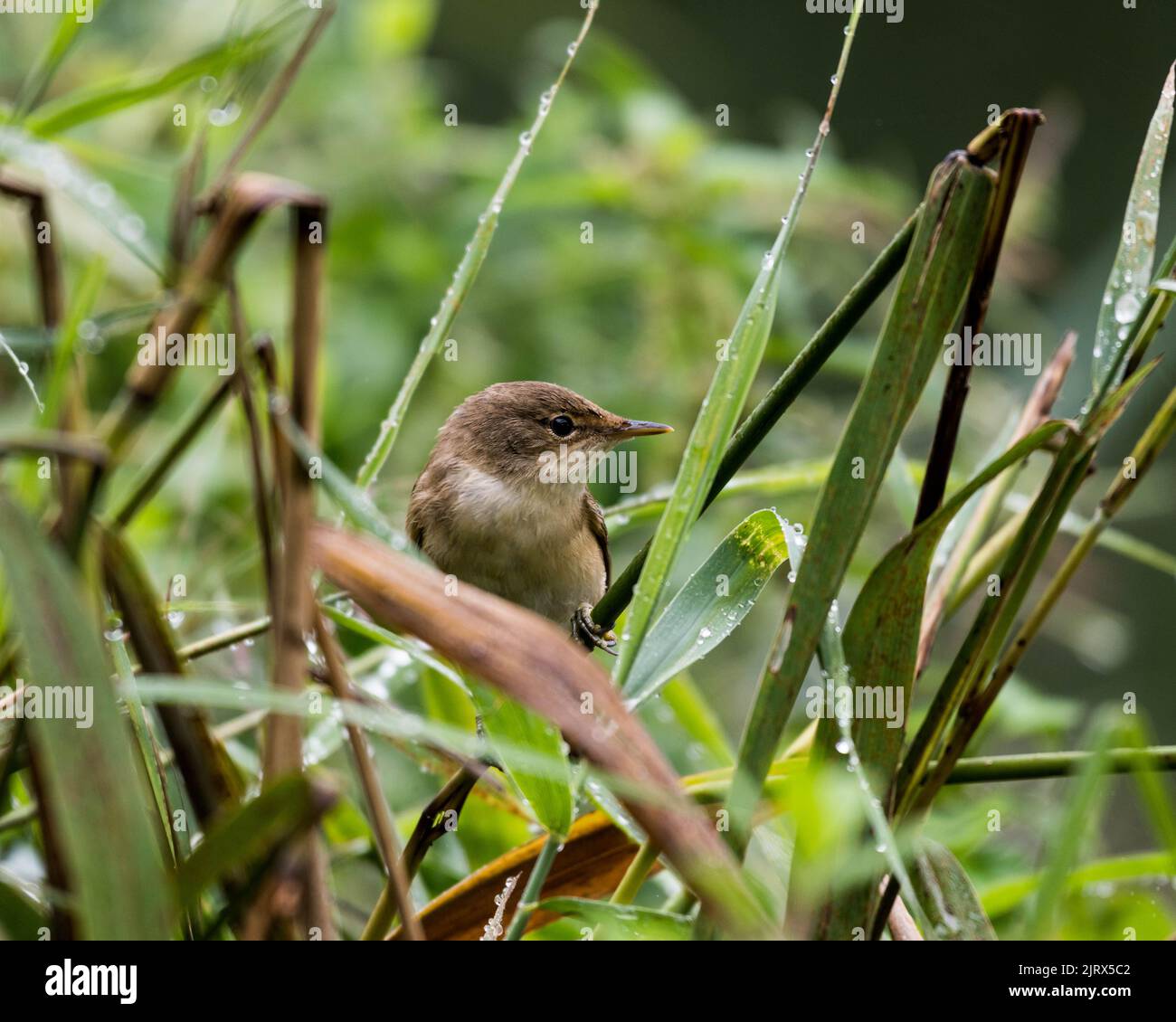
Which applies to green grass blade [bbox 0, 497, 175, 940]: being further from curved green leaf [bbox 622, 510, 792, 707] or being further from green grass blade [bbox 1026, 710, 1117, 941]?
green grass blade [bbox 1026, 710, 1117, 941]

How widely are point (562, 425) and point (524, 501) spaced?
12.8 inches

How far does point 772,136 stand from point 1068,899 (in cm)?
658

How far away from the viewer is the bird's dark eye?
9.71 ft

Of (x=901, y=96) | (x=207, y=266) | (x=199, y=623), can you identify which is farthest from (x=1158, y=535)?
(x=207, y=266)

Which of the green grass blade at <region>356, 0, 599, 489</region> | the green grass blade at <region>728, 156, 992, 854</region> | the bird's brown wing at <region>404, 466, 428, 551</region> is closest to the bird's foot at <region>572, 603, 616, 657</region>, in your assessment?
the bird's brown wing at <region>404, 466, 428, 551</region>

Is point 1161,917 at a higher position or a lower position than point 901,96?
lower

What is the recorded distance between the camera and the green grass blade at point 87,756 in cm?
81

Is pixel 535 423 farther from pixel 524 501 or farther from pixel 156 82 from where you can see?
pixel 156 82

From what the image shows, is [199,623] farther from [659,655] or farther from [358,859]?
[659,655]

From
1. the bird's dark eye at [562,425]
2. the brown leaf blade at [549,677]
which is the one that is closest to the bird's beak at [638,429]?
the bird's dark eye at [562,425]

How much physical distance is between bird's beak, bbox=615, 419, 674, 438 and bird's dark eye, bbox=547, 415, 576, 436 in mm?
108

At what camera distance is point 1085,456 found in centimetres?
124

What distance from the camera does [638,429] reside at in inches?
114

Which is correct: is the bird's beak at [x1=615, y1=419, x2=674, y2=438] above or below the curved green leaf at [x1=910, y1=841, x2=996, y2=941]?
above
